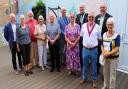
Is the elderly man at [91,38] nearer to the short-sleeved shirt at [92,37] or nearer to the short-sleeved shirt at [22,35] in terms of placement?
the short-sleeved shirt at [92,37]

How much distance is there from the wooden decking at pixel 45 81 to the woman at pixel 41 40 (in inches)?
11.1

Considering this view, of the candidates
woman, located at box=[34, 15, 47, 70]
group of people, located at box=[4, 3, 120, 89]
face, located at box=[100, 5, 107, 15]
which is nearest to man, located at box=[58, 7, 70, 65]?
group of people, located at box=[4, 3, 120, 89]

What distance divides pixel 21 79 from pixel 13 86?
390 millimetres

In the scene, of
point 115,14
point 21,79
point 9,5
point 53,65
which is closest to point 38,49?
point 53,65

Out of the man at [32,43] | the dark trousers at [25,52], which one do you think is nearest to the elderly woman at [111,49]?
the dark trousers at [25,52]

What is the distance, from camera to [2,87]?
14.8 feet

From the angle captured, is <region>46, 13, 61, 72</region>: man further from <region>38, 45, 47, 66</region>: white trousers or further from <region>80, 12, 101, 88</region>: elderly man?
<region>80, 12, 101, 88</region>: elderly man

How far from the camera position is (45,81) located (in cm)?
475

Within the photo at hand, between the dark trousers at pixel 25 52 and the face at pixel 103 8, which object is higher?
the face at pixel 103 8

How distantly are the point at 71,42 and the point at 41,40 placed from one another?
882 mm

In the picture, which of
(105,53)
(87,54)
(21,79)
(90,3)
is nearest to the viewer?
(105,53)

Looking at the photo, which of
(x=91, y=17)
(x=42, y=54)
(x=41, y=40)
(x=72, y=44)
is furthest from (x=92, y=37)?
(x=42, y=54)

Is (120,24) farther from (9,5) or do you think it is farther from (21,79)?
(9,5)

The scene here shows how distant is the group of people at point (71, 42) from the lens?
4004 millimetres
